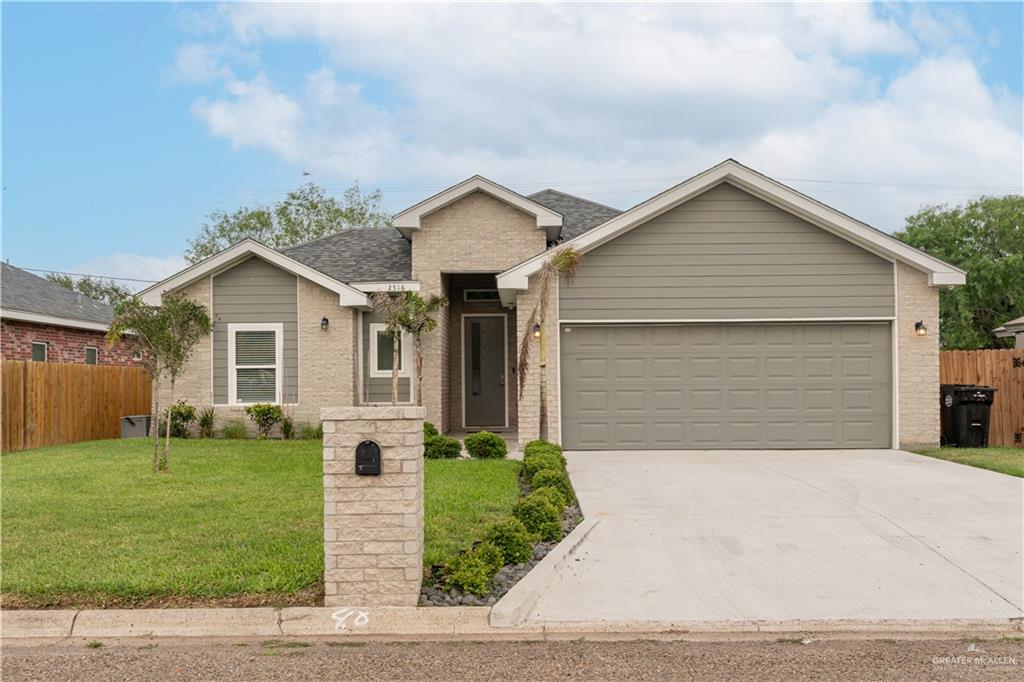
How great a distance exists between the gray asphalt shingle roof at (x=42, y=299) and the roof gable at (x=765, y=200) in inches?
540

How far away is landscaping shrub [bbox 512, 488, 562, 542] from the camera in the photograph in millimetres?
7078

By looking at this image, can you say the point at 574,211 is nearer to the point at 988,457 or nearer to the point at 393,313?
the point at 393,313

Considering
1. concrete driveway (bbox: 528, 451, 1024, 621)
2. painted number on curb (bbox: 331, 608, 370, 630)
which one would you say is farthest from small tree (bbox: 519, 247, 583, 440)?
painted number on curb (bbox: 331, 608, 370, 630)

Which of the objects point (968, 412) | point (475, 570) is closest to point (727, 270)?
point (968, 412)

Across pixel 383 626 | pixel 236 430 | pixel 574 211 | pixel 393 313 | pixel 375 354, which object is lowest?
pixel 383 626

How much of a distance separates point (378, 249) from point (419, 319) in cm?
378

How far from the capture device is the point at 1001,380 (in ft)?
49.5

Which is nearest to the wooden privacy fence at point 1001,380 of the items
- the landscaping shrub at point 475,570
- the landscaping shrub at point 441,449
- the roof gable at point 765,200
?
the roof gable at point 765,200

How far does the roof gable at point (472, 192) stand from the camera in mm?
16406

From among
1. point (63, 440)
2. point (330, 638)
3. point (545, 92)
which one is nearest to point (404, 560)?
point (330, 638)

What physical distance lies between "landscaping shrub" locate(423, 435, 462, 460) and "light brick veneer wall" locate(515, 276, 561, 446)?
1850 mm

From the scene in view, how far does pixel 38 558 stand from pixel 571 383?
31.2ft

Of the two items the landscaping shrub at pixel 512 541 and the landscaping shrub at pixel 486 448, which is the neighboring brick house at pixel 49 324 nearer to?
the landscaping shrub at pixel 486 448

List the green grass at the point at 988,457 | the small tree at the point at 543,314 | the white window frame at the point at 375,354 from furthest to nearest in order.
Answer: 1. the white window frame at the point at 375,354
2. the small tree at the point at 543,314
3. the green grass at the point at 988,457
